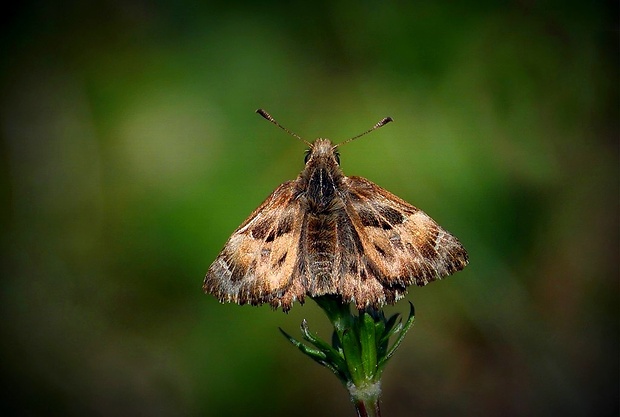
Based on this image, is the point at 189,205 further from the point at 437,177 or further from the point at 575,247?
the point at 575,247

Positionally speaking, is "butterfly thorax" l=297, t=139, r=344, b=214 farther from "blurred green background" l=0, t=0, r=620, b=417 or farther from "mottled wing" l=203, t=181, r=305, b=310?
"blurred green background" l=0, t=0, r=620, b=417

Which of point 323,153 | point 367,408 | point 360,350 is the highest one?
point 323,153

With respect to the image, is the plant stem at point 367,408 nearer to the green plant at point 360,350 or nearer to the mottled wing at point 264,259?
the green plant at point 360,350

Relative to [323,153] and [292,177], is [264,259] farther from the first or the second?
[292,177]

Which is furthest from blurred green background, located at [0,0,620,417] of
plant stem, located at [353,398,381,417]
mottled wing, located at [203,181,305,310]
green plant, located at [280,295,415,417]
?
plant stem, located at [353,398,381,417]

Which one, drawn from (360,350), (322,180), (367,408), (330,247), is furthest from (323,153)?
(367,408)

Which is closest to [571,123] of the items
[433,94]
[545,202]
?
[545,202]

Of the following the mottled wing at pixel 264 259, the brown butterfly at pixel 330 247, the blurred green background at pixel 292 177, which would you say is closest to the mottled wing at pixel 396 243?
the brown butterfly at pixel 330 247
